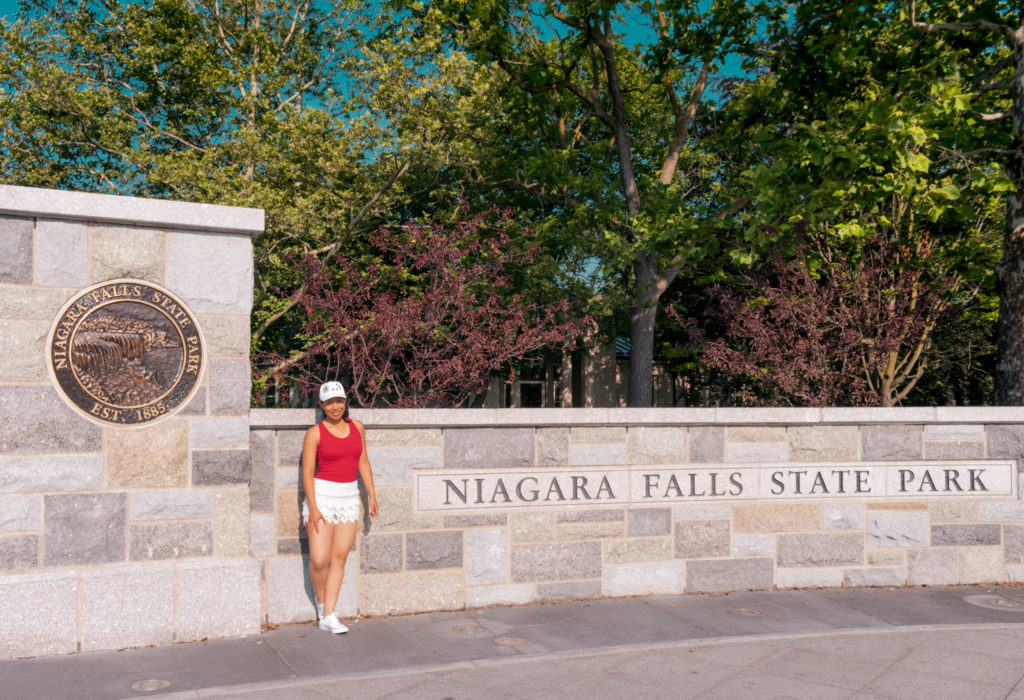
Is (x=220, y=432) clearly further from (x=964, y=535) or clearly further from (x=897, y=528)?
(x=964, y=535)

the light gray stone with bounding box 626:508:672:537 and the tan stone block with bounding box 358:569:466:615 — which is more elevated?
the light gray stone with bounding box 626:508:672:537

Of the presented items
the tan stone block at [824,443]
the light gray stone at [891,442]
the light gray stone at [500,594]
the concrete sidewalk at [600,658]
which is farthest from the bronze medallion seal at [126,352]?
the light gray stone at [891,442]

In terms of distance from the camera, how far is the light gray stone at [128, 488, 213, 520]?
565 centimetres

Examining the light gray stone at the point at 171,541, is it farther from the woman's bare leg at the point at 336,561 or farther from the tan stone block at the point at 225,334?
the tan stone block at the point at 225,334

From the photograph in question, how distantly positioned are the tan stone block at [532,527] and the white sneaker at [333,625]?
5.02 ft

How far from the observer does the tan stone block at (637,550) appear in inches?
277

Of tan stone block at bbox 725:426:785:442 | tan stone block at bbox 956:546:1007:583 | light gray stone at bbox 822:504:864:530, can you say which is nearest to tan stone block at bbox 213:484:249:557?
tan stone block at bbox 725:426:785:442

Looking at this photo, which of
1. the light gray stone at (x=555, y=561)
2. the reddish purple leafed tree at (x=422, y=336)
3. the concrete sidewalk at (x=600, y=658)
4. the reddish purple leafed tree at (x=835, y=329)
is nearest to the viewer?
the concrete sidewalk at (x=600, y=658)

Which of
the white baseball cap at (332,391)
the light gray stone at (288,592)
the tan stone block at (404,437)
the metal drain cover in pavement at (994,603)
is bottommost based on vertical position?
the metal drain cover in pavement at (994,603)

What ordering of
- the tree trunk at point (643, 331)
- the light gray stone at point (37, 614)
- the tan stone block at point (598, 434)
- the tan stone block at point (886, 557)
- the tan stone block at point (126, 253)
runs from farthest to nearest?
the tree trunk at point (643, 331) → the tan stone block at point (886, 557) → the tan stone block at point (598, 434) → the tan stone block at point (126, 253) → the light gray stone at point (37, 614)

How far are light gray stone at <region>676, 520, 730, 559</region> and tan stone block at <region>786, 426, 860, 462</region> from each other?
3.07ft

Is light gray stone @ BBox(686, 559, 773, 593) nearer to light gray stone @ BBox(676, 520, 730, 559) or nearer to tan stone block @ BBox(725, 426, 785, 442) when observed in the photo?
light gray stone @ BBox(676, 520, 730, 559)

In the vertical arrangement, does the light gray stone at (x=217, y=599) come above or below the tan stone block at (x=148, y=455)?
below

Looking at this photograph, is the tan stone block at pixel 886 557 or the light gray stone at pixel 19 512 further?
the tan stone block at pixel 886 557
